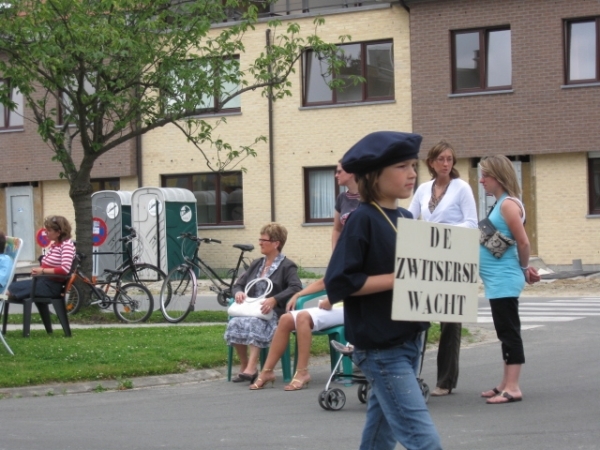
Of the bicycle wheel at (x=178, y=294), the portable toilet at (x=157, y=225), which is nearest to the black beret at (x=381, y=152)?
the bicycle wheel at (x=178, y=294)

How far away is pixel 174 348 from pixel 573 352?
4.27m

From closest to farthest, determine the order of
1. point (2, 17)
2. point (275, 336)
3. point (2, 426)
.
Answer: point (2, 426)
point (275, 336)
point (2, 17)

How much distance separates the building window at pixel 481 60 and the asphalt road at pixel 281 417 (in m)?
17.3

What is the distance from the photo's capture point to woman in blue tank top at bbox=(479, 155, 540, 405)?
8.32 m

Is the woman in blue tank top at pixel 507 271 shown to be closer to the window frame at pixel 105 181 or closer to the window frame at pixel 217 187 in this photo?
the window frame at pixel 217 187

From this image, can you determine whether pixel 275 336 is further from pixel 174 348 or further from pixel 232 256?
pixel 232 256

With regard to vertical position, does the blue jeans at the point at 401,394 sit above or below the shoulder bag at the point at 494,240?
below

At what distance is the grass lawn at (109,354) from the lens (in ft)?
34.1

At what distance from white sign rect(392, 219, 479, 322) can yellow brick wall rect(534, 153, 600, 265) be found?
22.5 m

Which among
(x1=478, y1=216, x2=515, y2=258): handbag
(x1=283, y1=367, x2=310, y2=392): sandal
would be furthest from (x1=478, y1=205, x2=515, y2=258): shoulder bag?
(x1=283, y1=367, x2=310, y2=392): sandal

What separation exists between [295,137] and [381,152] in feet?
82.7

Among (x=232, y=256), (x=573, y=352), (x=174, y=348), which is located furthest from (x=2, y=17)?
(x=232, y=256)

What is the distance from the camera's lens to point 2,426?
8070 millimetres

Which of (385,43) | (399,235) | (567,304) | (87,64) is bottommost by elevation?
(567,304)
